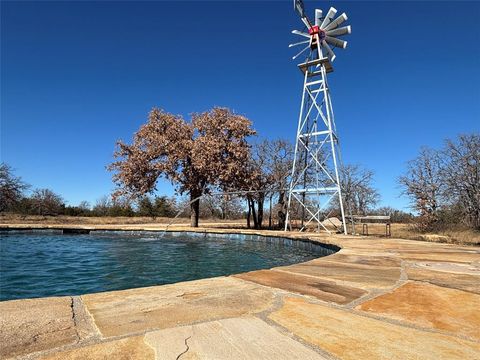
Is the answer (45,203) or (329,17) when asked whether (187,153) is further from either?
(45,203)

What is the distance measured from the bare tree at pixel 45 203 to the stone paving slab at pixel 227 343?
130 feet

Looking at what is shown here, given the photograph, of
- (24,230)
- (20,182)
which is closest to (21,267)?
(24,230)

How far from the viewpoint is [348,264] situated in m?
4.87

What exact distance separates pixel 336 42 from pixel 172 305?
1570cm

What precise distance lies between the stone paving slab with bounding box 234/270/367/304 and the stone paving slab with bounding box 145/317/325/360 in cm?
105

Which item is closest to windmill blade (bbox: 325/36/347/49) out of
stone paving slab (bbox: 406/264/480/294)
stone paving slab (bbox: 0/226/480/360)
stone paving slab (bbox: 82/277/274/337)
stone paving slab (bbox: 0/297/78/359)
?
stone paving slab (bbox: 406/264/480/294)

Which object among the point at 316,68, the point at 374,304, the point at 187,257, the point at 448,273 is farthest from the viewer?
the point at 316,68

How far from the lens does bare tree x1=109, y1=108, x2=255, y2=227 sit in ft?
65.1

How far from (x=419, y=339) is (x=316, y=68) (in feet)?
53.3

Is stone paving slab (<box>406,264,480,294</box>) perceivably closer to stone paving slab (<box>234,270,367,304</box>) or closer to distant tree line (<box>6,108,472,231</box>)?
stone paving slab (<box>234,270,367,304</box>)

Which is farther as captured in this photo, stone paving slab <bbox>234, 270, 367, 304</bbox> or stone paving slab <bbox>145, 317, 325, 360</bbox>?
stone paving slab <bbox>234, 270, 367, 304</bbox>

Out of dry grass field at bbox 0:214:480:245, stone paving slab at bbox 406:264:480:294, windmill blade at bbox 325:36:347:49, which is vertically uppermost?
windmill blade at bbox 325:36:347:49

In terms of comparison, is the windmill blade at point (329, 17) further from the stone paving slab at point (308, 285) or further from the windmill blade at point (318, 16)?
the stone paving slab at point (308, 285)

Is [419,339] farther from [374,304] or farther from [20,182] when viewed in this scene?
[20,182]
